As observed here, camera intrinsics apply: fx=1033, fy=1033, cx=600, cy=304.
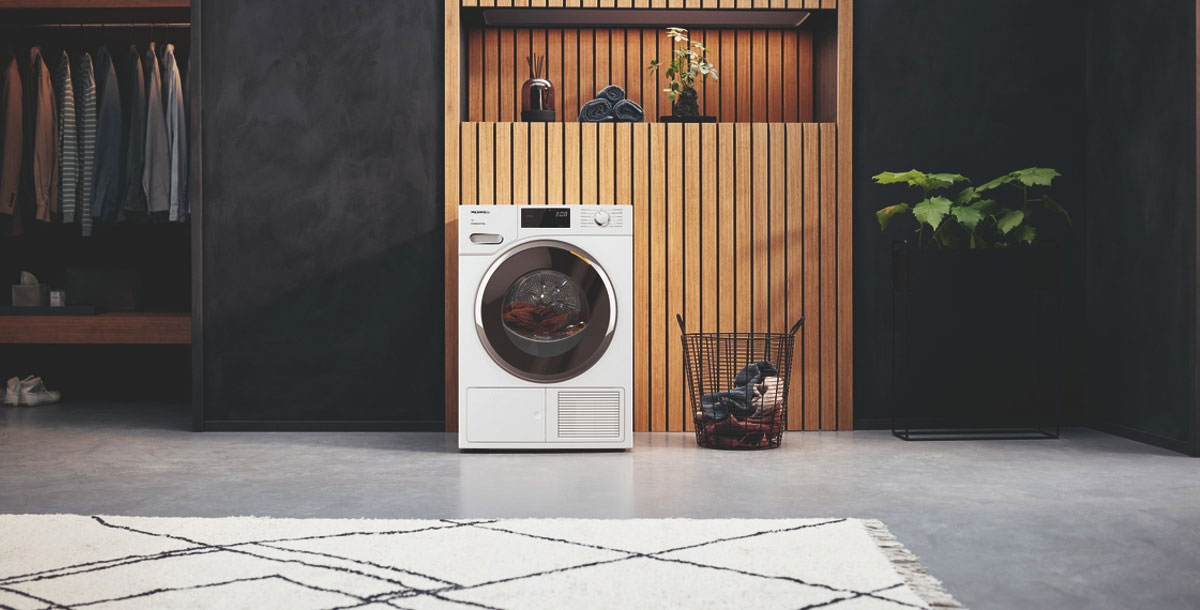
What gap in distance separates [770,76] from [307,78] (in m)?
2.15

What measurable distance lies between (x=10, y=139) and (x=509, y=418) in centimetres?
340

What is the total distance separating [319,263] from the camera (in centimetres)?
448

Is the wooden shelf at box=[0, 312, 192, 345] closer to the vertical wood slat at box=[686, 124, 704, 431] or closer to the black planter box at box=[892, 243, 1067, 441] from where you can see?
the vertical wood slat at box=[686, 124, 704, 431]

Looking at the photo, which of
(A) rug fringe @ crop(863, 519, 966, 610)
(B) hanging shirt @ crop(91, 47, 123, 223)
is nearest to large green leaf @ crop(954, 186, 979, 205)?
(A) rug fringe @ crop(863, 519, 966, 610)

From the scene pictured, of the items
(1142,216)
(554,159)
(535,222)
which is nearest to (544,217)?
(535,222)

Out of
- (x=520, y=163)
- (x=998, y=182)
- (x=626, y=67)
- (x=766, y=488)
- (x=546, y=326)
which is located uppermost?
(x=626, y=67)

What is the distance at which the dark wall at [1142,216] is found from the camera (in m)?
3.84

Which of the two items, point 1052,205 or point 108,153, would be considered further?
point 108,153

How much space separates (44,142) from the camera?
5.45 meters

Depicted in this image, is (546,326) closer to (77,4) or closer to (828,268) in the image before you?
(828,268)

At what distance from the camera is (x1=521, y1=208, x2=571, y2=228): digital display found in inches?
153

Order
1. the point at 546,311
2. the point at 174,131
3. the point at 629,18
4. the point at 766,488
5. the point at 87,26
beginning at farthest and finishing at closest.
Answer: the point at 87,26, the point at 174,131, the point at 629,18, the point at 546,311, the point at 766,488

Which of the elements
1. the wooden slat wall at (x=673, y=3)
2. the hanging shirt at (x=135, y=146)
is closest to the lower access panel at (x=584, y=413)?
the wooden slat wall at (x=673, y=3)

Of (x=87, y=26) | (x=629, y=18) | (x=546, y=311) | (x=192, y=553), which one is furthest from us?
(x=87, y=26)
